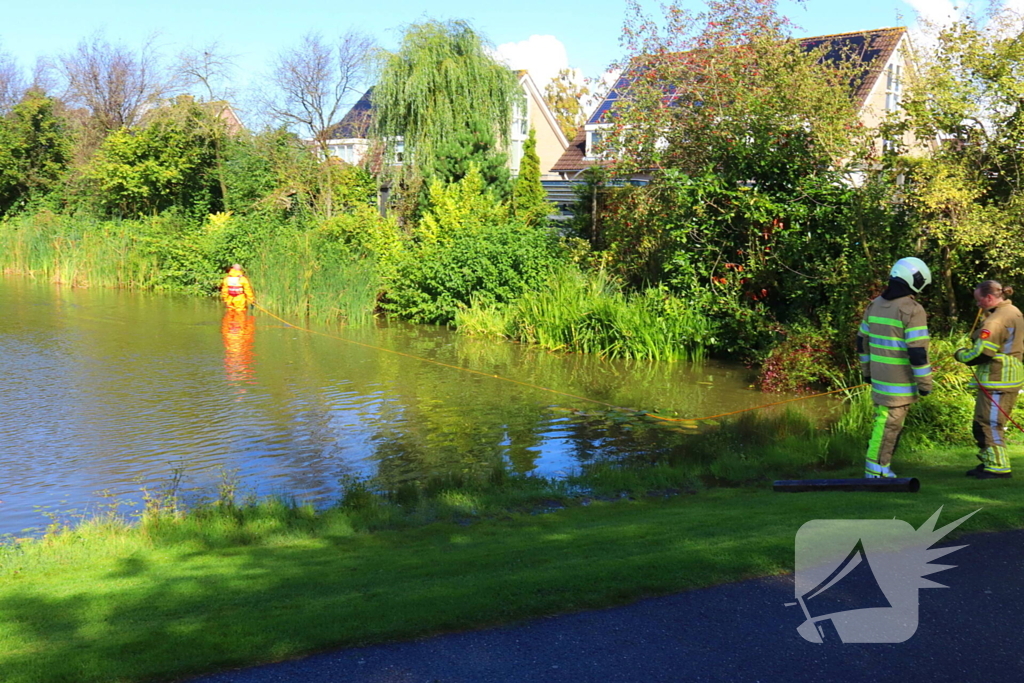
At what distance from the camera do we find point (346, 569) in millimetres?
6520

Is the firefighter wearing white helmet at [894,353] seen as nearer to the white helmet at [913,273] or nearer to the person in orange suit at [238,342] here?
the white helmet at [913,273]

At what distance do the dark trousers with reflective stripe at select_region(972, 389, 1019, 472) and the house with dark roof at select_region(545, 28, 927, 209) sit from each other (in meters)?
10.9

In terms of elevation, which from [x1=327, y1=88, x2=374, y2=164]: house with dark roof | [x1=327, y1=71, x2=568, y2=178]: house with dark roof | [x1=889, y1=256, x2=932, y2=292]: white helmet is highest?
[x1=327, y1=71, x2=568, y2=178]: house with dark roof

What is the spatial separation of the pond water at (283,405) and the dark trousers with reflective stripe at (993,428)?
4.21 meters

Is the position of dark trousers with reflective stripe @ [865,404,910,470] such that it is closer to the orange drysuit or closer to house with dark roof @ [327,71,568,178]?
the orange drysuit

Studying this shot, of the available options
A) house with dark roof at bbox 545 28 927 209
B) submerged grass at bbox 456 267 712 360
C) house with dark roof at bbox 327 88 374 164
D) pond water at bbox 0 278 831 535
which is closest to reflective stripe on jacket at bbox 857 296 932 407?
pond water at bbox 0 278 831 535

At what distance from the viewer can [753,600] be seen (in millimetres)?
5625

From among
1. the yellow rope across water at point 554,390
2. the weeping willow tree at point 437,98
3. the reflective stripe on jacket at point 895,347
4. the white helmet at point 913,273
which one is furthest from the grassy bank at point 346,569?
the weeping willow tree at point 437,98

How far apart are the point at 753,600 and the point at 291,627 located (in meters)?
2.57

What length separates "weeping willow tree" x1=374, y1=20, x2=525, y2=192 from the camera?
30.2m

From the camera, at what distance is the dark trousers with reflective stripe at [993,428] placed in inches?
352

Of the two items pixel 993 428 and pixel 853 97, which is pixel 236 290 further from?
pixel 993 428

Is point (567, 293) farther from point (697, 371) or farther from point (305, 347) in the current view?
point (305, 347)

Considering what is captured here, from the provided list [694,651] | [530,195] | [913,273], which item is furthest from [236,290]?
[694,651]
